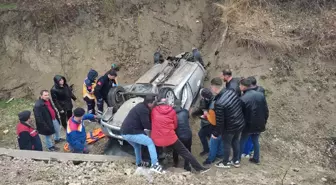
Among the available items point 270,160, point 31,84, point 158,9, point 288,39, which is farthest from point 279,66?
point 31,84

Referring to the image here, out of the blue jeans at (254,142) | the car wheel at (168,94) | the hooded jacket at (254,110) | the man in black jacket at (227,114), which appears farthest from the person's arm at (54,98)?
the hooded jacket at (254,110)

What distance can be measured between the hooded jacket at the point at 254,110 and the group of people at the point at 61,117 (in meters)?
2.95

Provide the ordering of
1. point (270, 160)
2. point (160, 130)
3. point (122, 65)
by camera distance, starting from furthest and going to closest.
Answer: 1. point (122, 65)
2. point (270, 160)
3. point (160, 130)

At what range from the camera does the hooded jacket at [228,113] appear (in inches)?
246

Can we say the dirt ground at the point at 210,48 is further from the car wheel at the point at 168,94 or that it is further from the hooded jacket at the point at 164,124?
the hooded jacket at the point at 164,124

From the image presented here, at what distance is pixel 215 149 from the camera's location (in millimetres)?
6969

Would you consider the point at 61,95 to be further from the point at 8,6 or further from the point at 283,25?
the point at 283,25

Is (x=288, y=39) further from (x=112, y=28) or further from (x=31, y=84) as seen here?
(x=31, y=84)

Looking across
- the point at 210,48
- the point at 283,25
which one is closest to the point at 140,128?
the point at 210,48

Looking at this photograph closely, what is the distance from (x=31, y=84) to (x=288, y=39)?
7673 mm

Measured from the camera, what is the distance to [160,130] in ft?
20.5

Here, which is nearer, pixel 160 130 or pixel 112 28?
pixel 160 130

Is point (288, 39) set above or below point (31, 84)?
above

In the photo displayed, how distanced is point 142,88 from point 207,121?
5.74 feet
